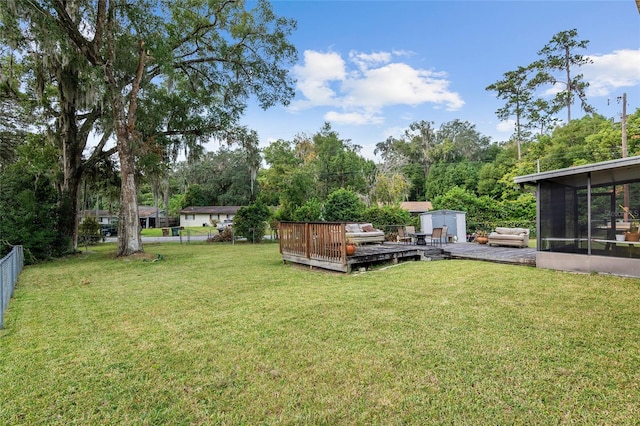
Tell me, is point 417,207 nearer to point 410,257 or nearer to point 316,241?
point 410,257

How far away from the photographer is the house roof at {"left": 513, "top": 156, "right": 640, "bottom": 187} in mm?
6148

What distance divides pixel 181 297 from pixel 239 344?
2740 mm

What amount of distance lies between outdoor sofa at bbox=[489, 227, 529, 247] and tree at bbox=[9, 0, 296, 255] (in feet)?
36.2

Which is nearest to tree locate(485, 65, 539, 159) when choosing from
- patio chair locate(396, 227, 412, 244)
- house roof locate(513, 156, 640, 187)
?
patio chair locate(396, 227, 412, 244)

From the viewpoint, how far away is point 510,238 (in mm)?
11055

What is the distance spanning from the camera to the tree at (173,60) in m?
11.0

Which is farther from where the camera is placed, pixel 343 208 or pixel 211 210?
pixel 211 210

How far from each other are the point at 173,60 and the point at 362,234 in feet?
31.8

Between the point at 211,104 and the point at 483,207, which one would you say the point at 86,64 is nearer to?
the point at 211,104

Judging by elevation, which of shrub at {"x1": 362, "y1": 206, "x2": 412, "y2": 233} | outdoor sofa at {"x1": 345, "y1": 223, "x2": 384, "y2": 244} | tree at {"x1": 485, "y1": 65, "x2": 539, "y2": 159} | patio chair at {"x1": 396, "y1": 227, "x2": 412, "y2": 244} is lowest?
patio chair at {"x1": 396, "y1": 227, "x2": 412, "y2": 244}

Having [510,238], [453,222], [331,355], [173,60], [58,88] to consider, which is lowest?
[331,355]

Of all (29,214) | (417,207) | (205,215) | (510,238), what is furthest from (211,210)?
(510,238)

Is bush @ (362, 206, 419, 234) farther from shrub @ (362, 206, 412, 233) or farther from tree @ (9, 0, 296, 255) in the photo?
tree @ (9, 0, 296, 255)

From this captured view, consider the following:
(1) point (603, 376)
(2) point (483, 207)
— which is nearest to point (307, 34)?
(2) point (483, 207)
